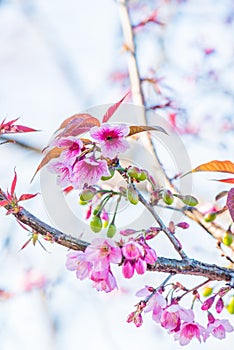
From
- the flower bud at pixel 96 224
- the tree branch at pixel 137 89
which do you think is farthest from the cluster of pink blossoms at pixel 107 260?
the tree branch at pixel 137 89

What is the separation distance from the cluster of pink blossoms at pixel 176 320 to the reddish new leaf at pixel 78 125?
273 millimetres

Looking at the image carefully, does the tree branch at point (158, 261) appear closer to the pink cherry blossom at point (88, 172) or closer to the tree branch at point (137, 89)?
the pink cherry blossom at point (88, 172)

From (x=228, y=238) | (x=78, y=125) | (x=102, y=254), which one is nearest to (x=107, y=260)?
(x=102, y=254)

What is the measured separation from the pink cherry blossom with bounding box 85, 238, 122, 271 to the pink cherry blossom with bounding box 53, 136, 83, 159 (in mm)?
137

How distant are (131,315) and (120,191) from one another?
0.64 ft

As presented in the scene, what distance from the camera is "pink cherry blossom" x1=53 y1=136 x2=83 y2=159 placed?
2.40ft

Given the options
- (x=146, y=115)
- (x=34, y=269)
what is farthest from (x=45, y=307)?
(x=146, y=115)

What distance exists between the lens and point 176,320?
792mm

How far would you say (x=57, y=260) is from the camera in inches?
128

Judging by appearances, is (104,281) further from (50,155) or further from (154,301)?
(50,155)

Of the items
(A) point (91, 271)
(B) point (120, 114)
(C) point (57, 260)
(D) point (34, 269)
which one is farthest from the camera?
(D) point (34, 269)

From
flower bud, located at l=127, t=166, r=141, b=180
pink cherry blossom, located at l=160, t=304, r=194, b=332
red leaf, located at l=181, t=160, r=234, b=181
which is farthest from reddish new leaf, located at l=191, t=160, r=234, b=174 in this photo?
pink cherry blossom, located at l=160, t=304, r=194, b=332

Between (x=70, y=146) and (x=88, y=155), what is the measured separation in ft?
0.10

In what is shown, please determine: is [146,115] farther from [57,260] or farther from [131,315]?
[57,260]
